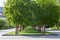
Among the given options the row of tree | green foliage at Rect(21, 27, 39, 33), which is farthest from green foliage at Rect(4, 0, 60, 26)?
green foliage at Rect(21, 27, 39, 33)

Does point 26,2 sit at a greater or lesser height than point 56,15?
greater

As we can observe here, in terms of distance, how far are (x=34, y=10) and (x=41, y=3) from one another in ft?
4.11

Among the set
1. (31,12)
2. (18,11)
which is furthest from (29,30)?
(18,11)

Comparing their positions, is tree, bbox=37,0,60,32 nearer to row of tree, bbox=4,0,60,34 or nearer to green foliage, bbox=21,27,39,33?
row of tree, bbox=4,0,60,34

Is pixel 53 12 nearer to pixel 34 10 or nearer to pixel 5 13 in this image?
pixel 34 10

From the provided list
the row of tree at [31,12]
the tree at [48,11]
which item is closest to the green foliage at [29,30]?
the row of tree at [31,12]

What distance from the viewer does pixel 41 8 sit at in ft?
77.2

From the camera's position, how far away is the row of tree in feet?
73.9

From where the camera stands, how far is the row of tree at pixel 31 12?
22516 millimetres

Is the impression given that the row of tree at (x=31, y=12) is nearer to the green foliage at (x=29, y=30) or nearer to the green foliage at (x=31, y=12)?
the green foliage at (x=31, y=12)

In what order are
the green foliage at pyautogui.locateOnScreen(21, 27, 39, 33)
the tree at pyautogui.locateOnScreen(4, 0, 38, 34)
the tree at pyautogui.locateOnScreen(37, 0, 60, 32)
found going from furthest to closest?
the green foliage at pyautogui.locateOnScreen(21, 27, 39, 33) → the tree at pyautogui.locateOnScreen(37, 0, 60, 32) → the tree at pyautogui.locateOnScreen(4, 0, 38, 34)

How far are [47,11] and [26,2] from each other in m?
2.59

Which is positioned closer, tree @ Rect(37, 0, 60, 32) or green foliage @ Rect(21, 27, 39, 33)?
tree @ Rect(37, 0, 60, 32)

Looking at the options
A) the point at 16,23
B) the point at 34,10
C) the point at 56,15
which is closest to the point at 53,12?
the point at 56,15
